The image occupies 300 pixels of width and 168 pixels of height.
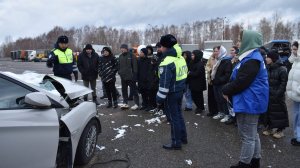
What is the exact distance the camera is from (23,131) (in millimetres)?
3271

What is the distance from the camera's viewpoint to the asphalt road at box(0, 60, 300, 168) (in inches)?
189

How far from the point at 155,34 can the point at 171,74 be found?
318 ft

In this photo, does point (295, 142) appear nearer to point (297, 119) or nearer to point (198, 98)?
point (297, 119)

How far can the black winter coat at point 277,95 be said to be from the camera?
5.87m

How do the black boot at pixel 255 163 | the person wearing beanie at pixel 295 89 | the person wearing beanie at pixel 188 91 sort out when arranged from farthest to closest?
1. the person wearing beanie at pixel 188 91
2. the person wearing beanie at pixel 295 89
3. the black boot at pixel 255 163

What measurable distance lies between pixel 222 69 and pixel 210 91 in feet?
3.46

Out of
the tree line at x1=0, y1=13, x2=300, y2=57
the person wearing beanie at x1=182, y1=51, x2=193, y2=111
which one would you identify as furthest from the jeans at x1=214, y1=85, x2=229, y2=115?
the tree line at x1=0, y1=13, x2=300, y2=57

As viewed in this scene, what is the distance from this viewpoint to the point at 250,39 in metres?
4.06

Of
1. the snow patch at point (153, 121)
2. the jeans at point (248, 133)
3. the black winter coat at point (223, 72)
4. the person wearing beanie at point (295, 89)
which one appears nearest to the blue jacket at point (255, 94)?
the jeans at point (248, 133)

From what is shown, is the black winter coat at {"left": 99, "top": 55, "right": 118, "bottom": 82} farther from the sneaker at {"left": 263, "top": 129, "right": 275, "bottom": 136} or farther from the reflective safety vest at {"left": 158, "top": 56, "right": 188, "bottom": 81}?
the sneaker at {"left": 263, "top": 129, "right": 275, "bottom": 136}

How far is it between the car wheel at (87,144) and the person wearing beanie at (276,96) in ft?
10.8

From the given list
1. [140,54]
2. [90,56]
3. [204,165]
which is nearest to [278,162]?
[204,165]

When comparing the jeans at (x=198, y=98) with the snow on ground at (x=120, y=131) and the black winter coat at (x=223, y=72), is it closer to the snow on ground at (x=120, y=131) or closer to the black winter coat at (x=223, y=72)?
the black winter coat at (x=223, y=72)

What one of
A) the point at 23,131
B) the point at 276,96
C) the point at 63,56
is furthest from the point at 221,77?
the point at 23,131
